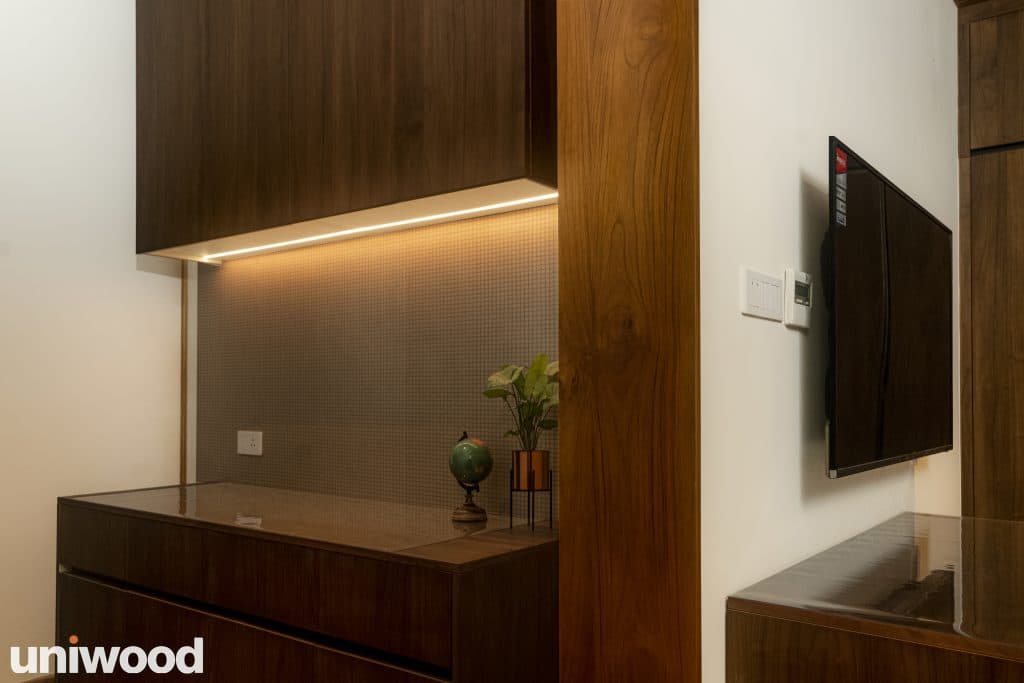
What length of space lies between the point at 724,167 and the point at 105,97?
2.65m

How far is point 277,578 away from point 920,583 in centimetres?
152

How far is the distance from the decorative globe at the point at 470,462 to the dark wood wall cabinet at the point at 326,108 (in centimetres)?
70

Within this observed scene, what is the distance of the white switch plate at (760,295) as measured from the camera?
1448 mm

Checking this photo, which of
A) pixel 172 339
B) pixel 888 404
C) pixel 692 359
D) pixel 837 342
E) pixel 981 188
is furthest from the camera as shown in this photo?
pixel 172 339

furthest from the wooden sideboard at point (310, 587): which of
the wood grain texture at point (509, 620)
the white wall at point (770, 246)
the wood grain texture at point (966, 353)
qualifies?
the wood grain texture at point (966, 353)

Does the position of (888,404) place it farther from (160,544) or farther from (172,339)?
(172,339)

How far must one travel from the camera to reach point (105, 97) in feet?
10.2

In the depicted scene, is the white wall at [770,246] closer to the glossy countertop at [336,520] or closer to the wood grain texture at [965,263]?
the glossy countertop at [336,520]

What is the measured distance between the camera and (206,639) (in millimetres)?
2299

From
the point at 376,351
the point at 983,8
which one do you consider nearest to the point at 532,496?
the point at 376,351

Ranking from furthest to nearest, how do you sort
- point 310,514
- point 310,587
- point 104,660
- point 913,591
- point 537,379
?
point 104,660 < point 310,514 < point 537,379 < point 310,587 < point 913,591

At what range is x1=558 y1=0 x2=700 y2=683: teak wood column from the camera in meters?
1.27

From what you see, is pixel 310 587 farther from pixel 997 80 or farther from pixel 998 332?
pixel 997 80

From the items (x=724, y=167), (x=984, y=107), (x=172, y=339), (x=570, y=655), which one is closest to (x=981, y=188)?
(x=984, y=107)
